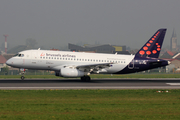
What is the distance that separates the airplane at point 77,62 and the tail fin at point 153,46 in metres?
0.71

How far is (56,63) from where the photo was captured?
122ft

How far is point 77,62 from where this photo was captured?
3809 cm

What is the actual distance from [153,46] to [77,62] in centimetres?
1377

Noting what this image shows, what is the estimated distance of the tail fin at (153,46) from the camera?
42500mm
